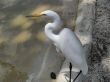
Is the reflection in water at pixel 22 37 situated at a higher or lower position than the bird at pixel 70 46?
lower

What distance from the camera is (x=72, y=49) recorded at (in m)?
3.53

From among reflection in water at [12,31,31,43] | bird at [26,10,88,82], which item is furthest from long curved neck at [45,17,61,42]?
reflection in water at [12,31,31,43]

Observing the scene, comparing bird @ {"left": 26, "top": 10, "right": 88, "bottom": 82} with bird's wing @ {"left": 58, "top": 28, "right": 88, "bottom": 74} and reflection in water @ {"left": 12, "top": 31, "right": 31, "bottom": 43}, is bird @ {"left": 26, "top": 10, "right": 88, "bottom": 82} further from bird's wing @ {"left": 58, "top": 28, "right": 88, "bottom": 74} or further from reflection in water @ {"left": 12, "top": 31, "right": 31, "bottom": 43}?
reflection in water @ {"left": 12, "top": 31, "right": 31, "bottom": 43}

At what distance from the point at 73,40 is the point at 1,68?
4.27 ft

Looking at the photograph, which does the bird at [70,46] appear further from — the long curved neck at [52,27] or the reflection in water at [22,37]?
the reflection in water at [22,37]

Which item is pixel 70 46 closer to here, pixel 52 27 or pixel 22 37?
pixel 52 27

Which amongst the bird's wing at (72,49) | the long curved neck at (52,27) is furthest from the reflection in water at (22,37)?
the bird's wing at (72,49)

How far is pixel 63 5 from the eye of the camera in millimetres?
5355

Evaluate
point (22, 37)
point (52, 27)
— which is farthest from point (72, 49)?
point (22, 37)

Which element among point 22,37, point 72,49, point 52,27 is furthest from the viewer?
point 22,37

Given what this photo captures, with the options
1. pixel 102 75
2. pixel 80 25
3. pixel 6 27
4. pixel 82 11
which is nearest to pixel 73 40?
pixel 102 75

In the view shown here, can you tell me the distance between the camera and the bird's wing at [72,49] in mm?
3477

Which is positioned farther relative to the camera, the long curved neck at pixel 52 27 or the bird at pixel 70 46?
the long curved neck at pixel 52 27

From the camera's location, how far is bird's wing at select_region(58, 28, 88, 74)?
3.48m
